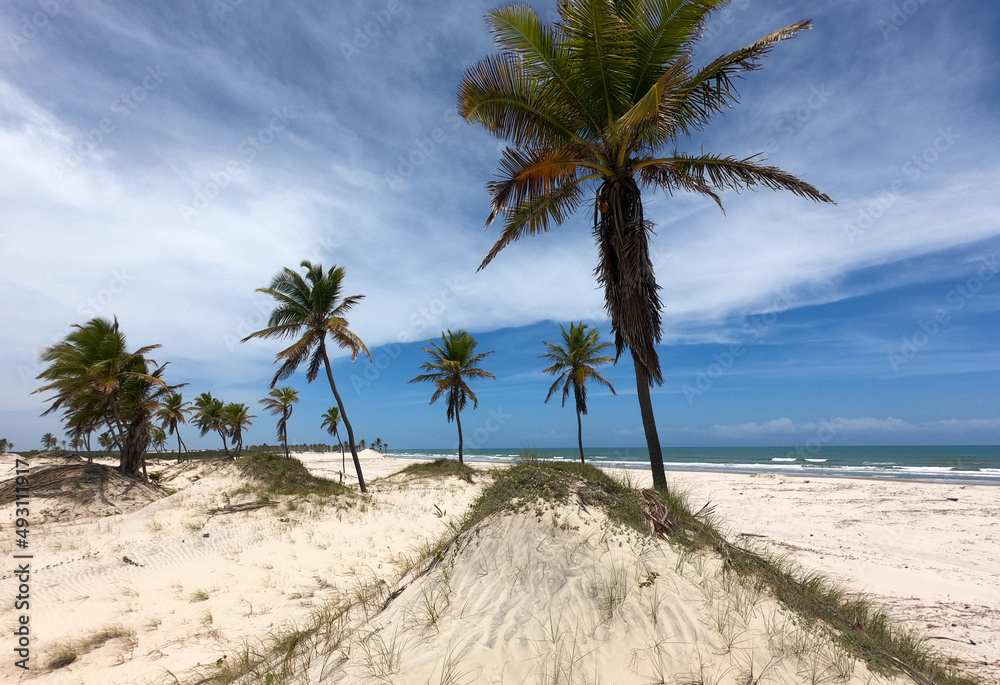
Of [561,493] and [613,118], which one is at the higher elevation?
[613,118]

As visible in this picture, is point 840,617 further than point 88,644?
No

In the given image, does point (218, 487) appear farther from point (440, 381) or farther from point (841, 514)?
point (841, 514)

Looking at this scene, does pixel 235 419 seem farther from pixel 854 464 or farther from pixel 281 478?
pixel 854 464

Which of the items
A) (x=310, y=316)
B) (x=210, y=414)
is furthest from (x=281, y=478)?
(x=210, y=414)

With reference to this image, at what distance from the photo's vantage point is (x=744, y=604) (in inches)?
153

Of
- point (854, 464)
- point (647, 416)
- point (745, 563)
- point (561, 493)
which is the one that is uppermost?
point (647, 416)

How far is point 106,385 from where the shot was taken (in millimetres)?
18781

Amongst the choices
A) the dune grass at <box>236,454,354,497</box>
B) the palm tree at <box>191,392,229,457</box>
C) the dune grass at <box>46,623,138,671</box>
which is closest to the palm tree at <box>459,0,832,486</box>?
the dune grass at <box>46,623,138,671</box>

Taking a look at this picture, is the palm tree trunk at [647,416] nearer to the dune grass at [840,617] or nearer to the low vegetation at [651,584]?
the low vegetation at [651,584]

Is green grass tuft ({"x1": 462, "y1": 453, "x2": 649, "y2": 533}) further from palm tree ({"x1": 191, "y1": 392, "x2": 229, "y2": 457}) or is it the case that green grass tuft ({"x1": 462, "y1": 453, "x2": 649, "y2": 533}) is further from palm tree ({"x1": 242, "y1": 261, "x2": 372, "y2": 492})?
palm tree ({"x1": 191, "y1": 392, "x2": 229, "y2": 457})

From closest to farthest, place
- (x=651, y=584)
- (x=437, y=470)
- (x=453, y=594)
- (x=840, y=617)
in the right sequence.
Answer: (x=651, y=584) → (x=840, y=617) → (x=453, y=594) → (x=437, y=470)

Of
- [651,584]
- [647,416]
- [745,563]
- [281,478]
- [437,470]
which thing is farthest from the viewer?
[437,470]

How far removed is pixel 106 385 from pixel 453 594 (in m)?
22.3

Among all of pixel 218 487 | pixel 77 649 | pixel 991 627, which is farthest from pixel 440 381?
pixel 991 627
